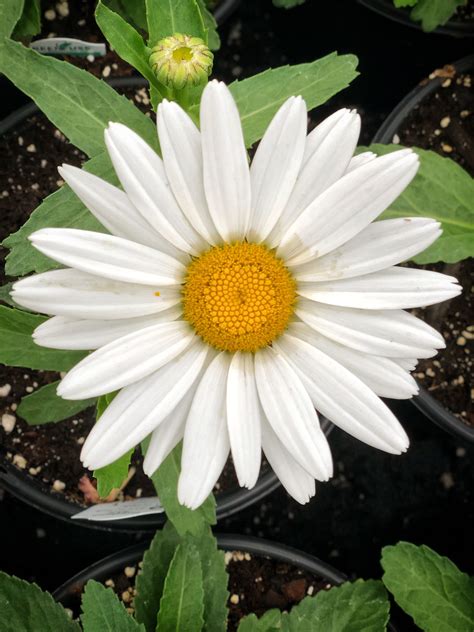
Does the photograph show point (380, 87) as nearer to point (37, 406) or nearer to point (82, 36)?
point (82, 36)

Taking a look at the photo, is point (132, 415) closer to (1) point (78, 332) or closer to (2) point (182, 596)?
(1) point (78, 332)

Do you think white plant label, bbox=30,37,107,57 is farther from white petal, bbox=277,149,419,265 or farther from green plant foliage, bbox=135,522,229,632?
green plant foliage, bbox=135,522,229,632

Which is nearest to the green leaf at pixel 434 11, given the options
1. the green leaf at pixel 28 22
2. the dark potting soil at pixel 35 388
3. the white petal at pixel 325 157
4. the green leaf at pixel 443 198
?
the green leaf at pixel 443 198

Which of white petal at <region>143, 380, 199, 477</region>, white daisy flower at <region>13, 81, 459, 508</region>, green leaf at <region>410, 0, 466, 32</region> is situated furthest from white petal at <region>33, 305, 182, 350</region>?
green leaf at <region>410, 0, 466, 32</region>

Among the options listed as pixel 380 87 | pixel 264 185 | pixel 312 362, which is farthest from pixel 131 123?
pixel 380 87

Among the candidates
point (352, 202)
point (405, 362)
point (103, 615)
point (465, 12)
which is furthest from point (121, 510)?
point (465, 12)
